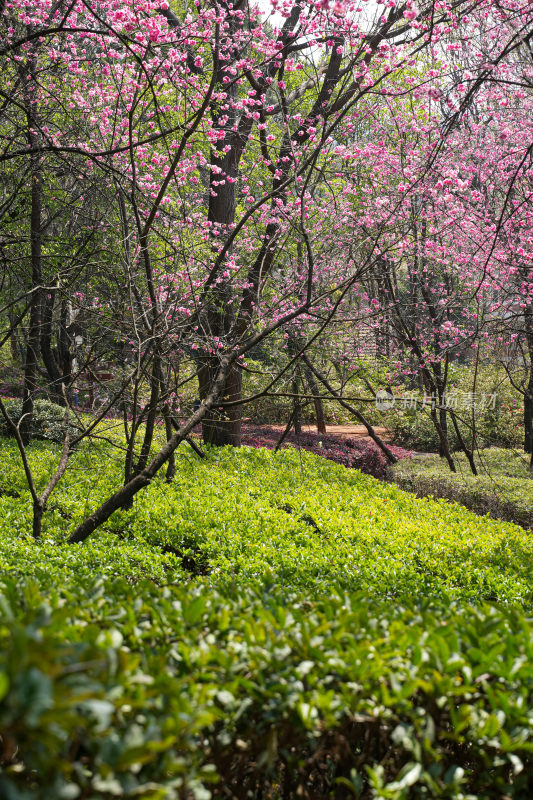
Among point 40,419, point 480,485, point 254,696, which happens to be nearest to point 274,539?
point 254,696

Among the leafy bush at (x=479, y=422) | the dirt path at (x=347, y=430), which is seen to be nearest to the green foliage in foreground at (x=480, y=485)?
the leafy bush at (x=479, y=422)

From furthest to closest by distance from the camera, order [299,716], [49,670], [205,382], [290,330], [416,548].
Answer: [290,330]
[205,382]
[416,548]
[299,716]
[49,670]

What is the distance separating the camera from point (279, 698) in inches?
62.1

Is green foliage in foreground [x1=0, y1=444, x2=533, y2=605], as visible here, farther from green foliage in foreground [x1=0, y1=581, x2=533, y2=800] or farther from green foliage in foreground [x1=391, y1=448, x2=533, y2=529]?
green foliage in foreground [x1=391, y1=448, x2=533, y2=529]

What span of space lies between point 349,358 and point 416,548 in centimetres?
671

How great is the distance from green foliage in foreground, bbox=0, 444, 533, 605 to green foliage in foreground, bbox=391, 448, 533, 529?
4.46 feet

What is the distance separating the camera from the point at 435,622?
1966mm

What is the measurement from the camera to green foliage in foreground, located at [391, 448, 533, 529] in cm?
840

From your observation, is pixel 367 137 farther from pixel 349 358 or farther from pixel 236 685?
pixel 236 685

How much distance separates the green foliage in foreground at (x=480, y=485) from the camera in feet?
27.6

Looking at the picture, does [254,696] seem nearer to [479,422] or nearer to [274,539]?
[274,539]

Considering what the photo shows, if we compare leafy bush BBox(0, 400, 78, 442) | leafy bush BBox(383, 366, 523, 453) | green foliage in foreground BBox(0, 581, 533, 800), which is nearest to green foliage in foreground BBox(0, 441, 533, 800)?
green foliage in foreground BBox(0, 581, 533, 800)

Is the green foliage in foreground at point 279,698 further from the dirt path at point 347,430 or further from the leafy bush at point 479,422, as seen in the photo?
the leafy bush at point 479,422

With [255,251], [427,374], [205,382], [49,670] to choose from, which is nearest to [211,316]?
[205,382]
